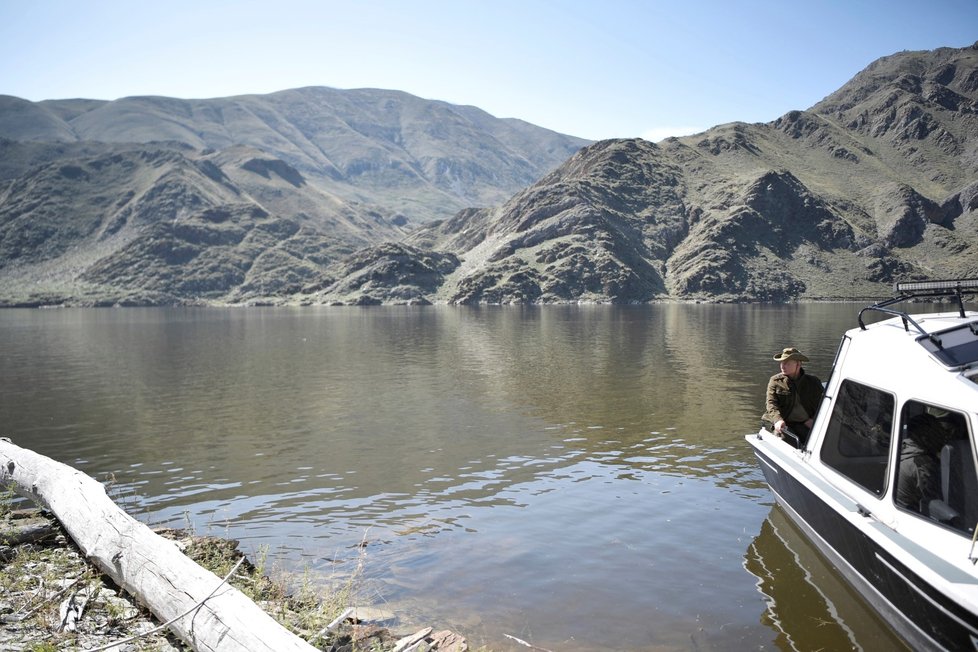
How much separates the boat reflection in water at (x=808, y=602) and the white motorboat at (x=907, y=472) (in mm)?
336

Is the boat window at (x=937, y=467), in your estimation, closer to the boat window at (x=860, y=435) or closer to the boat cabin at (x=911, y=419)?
the boat cabin at (x=911, y=419)

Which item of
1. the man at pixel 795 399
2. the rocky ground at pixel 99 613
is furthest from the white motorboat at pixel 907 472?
the rocky ground at pixel 99 613

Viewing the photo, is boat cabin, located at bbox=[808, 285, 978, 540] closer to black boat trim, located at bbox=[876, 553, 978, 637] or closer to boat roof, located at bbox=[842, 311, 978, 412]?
boat roof, located at bbox=[842, 311, 978, 412]

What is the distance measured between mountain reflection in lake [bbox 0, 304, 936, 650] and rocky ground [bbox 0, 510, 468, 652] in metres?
1.77

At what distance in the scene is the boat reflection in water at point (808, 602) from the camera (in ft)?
30.1

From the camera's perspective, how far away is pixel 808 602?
10336 millimetres

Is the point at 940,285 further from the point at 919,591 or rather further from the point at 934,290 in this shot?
the point at 919,591

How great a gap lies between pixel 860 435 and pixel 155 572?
1011 cm

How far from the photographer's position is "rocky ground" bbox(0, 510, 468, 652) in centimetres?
725

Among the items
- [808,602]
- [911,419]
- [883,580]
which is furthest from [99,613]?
[911,419]

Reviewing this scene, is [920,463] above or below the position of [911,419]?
below

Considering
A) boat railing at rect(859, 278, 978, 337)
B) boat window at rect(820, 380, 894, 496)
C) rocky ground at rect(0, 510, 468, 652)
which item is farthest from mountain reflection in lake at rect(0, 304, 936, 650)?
boat railing at rect(859, 278, 978, 337)

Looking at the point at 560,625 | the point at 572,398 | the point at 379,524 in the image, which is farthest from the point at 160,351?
the point at 560,625

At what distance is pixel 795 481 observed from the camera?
452 inches
